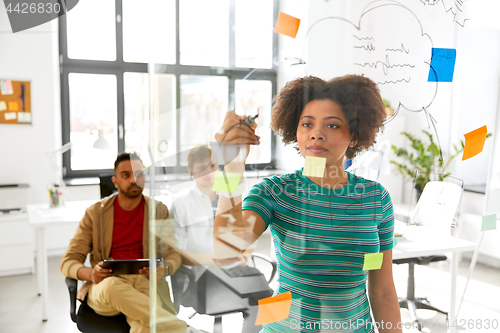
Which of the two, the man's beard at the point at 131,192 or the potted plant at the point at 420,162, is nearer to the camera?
the potted plant at the point at 420,162

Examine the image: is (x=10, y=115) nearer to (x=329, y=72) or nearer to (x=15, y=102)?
(x=15, y=102)

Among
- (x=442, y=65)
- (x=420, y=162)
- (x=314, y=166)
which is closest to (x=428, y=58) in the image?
(x=442, y=65)

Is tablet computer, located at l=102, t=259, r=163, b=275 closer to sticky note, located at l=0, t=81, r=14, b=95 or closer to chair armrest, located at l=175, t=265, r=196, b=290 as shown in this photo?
chair armrest, located at l=175, t=265, r=196, b=290

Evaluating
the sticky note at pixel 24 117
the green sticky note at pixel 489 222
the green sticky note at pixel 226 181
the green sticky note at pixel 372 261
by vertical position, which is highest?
the sticky note at pixel 24 117

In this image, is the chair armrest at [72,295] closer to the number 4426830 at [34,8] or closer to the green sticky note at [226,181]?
the green sticky note at [226,181]

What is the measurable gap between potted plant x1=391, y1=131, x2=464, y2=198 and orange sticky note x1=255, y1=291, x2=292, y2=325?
301 mm

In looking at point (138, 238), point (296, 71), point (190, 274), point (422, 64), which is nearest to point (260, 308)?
point (190, 274)

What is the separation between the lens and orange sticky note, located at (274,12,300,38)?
66 cm

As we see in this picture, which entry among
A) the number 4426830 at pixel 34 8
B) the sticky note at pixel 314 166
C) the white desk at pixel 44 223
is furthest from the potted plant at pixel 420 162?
the number 4426830 at pixel 34 8

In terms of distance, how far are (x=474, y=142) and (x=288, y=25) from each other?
0.44m

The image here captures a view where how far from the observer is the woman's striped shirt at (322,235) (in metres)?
0.66

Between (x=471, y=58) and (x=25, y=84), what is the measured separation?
13.1 feet

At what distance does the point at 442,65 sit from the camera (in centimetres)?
74

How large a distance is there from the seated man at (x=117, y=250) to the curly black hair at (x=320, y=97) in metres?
0.98
